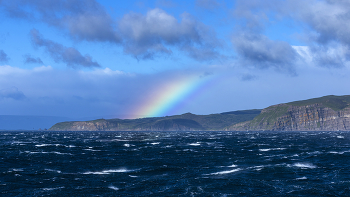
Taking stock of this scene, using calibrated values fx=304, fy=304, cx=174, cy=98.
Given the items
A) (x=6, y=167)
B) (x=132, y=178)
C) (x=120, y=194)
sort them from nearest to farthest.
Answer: (x=120, y=194), (x=132, y=178), (x=6, y=167)

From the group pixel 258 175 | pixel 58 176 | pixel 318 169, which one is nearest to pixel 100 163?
pixel 58 176

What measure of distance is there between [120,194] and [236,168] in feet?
108

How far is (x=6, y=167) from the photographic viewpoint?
73562 mm

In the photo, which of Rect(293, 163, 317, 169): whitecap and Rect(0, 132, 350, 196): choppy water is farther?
Rect(293, 163, 317, 169): whitecap

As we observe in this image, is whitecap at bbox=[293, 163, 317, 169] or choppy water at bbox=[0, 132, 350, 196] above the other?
choppy water at bbox=[0, 132, 350, 196]

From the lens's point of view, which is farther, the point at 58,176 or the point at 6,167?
the point at 6,167

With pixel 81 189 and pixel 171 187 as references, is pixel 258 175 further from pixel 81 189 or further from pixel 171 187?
pixel 81 189

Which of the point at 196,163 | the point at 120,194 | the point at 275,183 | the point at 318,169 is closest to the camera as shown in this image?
the point at 120,194

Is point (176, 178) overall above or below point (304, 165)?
above

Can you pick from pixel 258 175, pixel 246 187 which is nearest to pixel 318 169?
pixel 258 175

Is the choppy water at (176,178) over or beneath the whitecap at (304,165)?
over

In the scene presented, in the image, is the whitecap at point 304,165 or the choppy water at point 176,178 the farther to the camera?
the whitecap at point 304,165

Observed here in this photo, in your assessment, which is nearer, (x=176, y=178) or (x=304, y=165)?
(x=176, y=178)

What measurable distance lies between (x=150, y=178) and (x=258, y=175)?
21.6 metres
